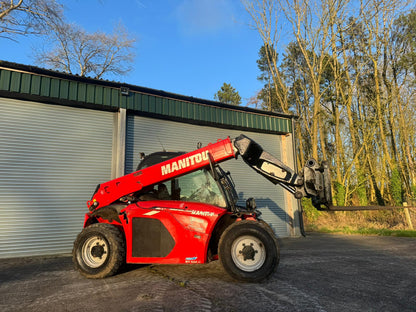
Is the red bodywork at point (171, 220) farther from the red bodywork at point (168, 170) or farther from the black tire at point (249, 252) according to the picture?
the black tire at point (249, 252)

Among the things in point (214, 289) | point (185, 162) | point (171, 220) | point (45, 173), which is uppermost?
point (45, 173)

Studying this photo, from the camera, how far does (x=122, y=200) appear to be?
17.1 feet

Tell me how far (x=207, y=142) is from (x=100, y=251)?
787cm

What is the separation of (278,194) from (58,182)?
9.84 metres

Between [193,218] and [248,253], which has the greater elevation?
[193,218]

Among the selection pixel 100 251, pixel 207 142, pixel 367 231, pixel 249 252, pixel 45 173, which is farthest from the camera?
pixel 367 231

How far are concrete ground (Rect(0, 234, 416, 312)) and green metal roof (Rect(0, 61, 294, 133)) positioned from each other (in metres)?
5.76

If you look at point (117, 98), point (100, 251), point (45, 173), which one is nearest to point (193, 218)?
point (100, 251)

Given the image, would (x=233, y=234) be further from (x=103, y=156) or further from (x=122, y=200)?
(x=103, y=156)

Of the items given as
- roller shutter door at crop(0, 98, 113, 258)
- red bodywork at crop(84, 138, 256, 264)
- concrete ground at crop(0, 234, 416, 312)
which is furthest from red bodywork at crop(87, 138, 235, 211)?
roller shutter door at crop(0, 98, 113, 258)

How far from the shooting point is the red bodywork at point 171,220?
4.42 m

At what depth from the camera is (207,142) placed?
1209cm

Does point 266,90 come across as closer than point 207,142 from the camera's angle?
No

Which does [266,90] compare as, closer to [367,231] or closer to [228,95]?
[228,95]
